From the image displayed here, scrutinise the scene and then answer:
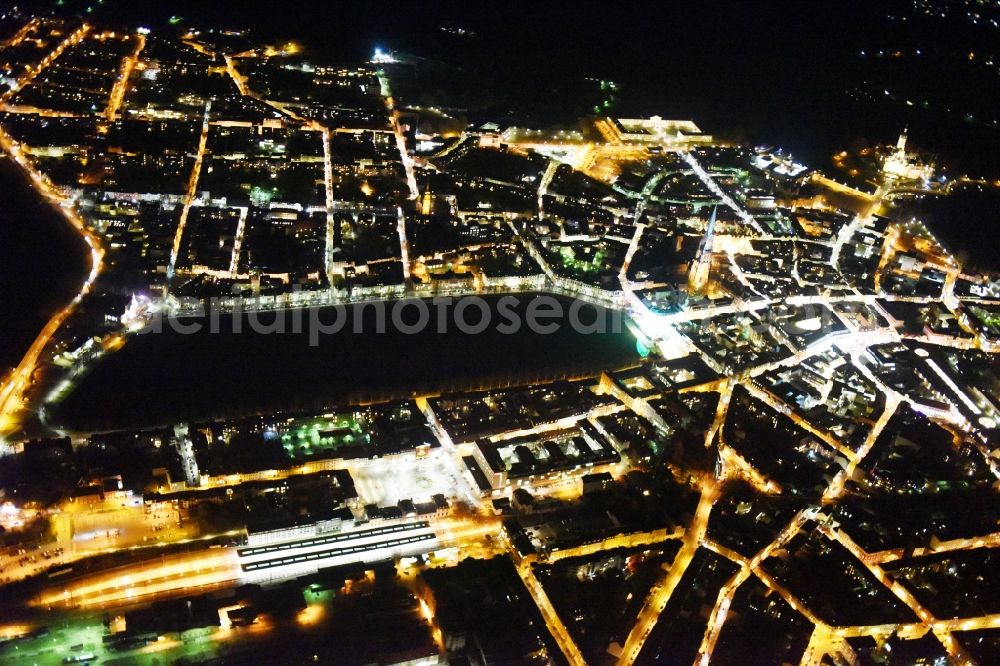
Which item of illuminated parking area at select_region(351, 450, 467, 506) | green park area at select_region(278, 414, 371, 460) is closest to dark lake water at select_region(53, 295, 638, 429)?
green park area at select_region(278, 414, 371, 460)

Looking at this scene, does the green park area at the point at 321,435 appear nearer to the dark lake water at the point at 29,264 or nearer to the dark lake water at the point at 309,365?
the dark lake water at the point at 309,365

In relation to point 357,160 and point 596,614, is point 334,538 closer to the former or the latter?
point 596,614

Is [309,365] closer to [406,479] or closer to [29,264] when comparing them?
[406,479]

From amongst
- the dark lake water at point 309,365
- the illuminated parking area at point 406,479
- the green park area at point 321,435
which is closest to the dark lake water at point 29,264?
the dark lake water at point 309,365

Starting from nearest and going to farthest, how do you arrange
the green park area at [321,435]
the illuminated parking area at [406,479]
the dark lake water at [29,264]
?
the illuminated parking area at [406,479], the green park area at [321,435], the dark lake water at [29,264]

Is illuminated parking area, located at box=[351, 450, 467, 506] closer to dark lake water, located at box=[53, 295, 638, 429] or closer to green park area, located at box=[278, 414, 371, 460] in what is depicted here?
green park area, located at box=[278, 414, 371, 460]
